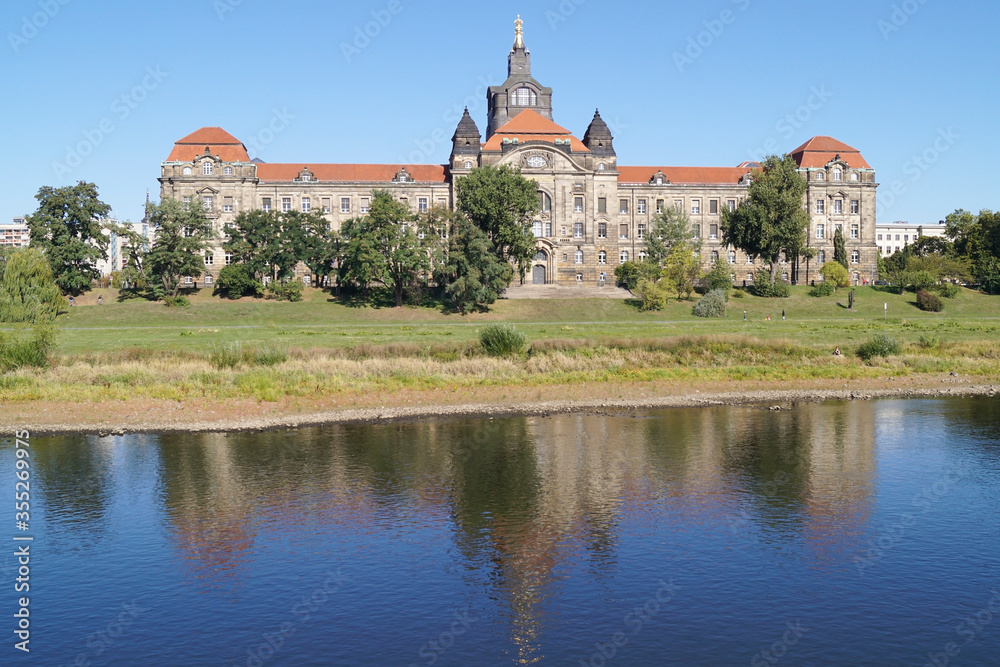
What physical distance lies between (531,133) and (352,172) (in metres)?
23.4

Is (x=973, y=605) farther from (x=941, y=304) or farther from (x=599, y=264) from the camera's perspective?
(x=599, y=264)

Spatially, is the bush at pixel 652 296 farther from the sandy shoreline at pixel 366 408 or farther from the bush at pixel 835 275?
the sandy shoreline at pixel 366 408

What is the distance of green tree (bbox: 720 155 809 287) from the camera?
292ft

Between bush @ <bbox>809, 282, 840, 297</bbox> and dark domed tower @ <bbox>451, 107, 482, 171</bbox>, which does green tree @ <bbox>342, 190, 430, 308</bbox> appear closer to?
dark domed tower @ <bbox>451, 107, 482, 171</bbox>

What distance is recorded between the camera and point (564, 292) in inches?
3575

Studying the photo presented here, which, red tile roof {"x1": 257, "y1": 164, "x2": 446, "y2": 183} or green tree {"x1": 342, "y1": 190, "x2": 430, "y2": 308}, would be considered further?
red tile roof {"x1": 257, "y1": 164, "x2": 446, "y2": 183}

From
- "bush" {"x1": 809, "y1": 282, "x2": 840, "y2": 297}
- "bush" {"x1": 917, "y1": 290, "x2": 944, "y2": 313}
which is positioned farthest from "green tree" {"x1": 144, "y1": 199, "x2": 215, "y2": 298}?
"bush" {"x1": 917, "y1": 290, "x2": 944, "y2": 313}

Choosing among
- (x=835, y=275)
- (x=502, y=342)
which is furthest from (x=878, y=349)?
(x=835, y=275)

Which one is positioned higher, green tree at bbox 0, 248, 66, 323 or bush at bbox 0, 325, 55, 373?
green tree at bbox 0, 248, 66, 323

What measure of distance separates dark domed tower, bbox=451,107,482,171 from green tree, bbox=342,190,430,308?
1813 cm

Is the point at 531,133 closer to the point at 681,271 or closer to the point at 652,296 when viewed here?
the point at 681,271

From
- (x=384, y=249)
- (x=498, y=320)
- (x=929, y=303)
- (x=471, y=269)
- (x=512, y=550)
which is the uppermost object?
(x=384, y=249)

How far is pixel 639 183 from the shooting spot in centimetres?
10825

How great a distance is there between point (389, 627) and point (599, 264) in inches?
3567
